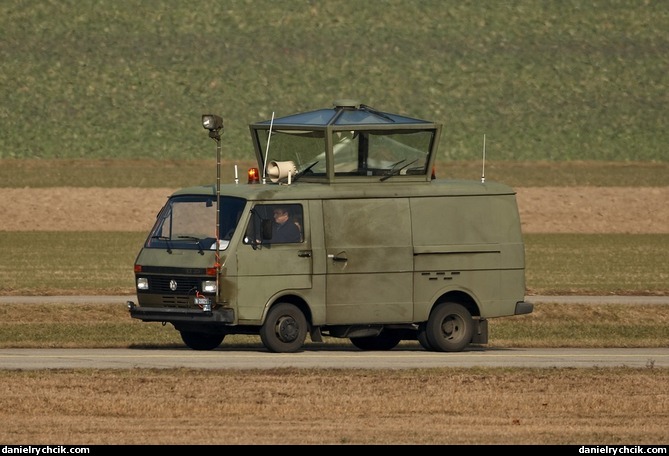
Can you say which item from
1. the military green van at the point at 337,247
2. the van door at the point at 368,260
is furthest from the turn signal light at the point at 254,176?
the van door at the point at 368,260

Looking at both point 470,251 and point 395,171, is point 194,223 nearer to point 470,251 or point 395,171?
point 395,171

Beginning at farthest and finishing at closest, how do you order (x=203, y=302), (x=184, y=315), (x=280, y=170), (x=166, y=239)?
(x=280, y=170) → (x=166, y=239) → (x=184, y=315) → (x=203, y=302)

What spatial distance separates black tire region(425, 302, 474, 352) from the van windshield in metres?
3.33

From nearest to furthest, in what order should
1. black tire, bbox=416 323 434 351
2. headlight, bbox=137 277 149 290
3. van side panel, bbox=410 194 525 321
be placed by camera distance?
headlight, bbox=137 277 149 290 → van side panel, bbox=410 194 525 321 → black tire, bbox=416 323 434 351

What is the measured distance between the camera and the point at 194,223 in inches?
833

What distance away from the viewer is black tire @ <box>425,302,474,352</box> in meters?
22.0

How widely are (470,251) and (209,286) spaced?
13.2 ft

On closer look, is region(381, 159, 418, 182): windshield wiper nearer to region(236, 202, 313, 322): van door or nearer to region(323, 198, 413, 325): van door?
region(323, 198, 413, 325): van door

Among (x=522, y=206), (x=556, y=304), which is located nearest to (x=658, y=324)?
(x=556, y=304)

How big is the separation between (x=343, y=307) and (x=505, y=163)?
46.3 meters

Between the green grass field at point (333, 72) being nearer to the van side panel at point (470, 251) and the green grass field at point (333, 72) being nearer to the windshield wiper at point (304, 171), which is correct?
the windshield wiper at point (304, 171)

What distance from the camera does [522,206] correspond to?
57031mm

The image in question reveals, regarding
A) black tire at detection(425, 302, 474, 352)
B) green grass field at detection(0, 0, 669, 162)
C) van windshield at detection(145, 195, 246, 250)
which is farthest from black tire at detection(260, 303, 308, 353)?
green grass field at detection(0, 0, 669, 162)

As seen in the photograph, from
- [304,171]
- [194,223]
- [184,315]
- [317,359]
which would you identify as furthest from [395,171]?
[184,315]
